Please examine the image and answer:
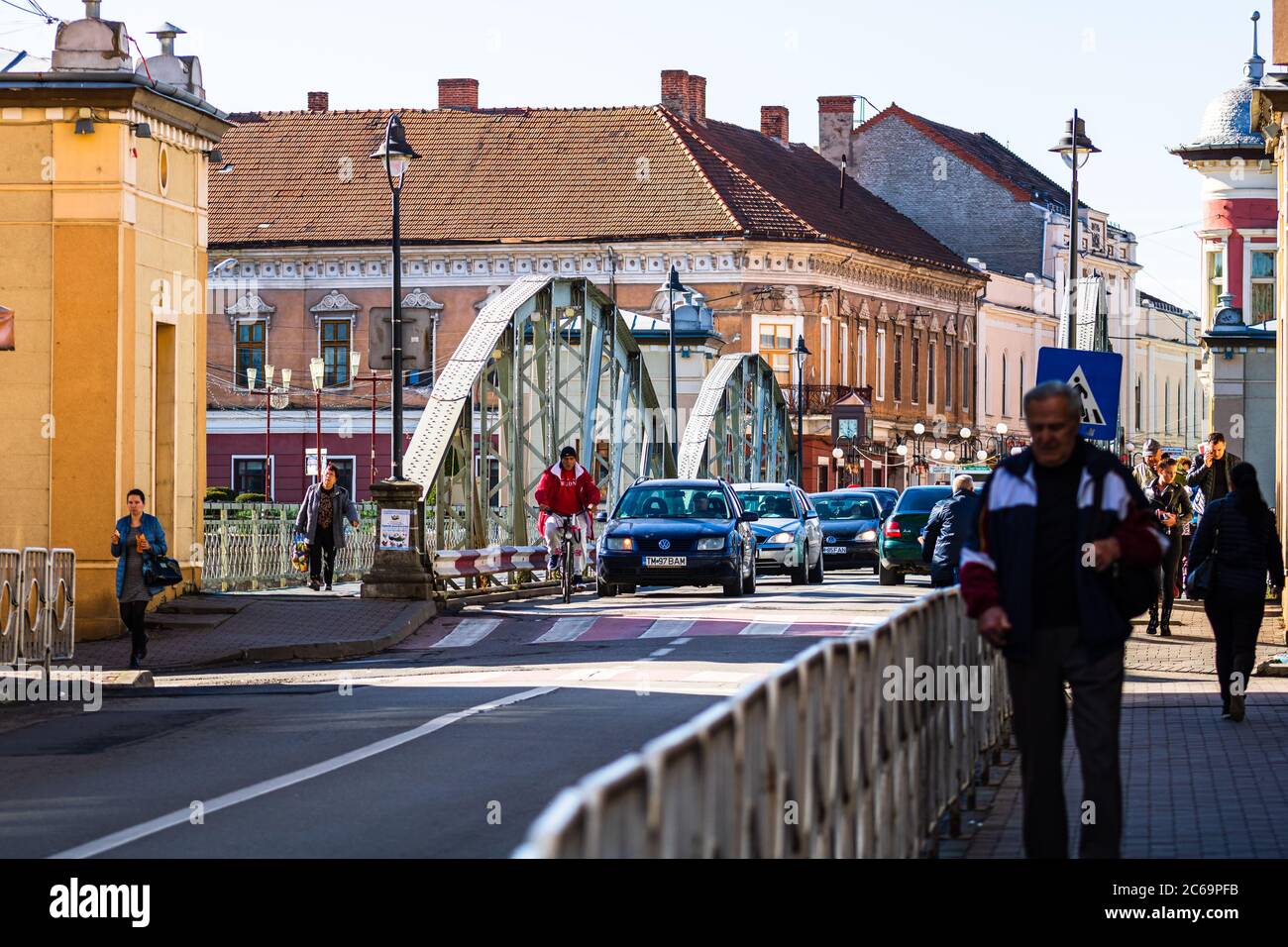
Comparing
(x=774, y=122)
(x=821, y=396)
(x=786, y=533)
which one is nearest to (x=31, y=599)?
(x=786, y=533)

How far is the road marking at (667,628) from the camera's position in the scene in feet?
83.5

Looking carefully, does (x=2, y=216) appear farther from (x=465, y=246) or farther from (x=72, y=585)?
(x=465, y=246)

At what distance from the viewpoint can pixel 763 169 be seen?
3344 inches

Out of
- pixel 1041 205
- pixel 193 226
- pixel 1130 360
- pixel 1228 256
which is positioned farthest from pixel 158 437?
pixel 1130 360

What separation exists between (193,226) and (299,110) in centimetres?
5979

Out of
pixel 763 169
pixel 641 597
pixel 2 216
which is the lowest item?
pixel 641 597

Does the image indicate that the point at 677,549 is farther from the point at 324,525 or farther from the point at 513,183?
the point at 513,183

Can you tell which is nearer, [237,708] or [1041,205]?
[237,708]

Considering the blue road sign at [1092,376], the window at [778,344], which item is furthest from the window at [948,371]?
the blue road sign at [1092,376]

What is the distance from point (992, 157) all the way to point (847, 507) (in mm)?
57527

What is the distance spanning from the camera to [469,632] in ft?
88.3

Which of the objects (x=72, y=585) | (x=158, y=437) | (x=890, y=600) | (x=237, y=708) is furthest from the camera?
(x=890, y=600)

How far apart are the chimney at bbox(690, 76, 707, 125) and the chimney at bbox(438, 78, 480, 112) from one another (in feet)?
25.3

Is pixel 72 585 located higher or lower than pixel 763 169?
lower
